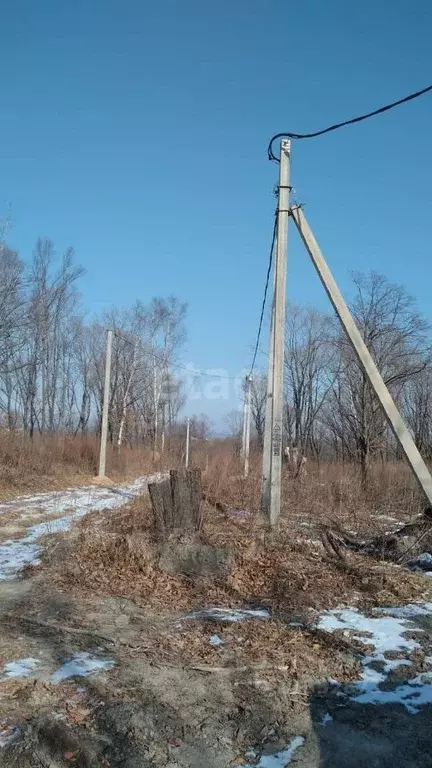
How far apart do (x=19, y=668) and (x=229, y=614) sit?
1.88 meters

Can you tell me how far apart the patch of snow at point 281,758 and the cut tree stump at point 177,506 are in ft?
12.2

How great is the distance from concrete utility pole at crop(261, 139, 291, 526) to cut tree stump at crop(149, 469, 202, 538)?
1.29 meters

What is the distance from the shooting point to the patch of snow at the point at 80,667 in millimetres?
3609

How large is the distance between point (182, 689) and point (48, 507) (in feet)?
30.6

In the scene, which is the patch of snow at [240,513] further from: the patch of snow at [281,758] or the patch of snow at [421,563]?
the patch of snow at [281,758]

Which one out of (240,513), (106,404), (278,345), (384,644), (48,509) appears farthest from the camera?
(106,404)

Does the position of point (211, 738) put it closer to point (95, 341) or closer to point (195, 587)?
point (195, 587)

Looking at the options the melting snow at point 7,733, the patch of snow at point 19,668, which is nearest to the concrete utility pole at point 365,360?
the patch of snow at point 19,668

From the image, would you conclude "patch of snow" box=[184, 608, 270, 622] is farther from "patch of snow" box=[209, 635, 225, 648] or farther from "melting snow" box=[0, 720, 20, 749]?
"melting snow" box=[0, 720, 20, 749]

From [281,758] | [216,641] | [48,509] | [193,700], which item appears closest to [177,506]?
[216,641]

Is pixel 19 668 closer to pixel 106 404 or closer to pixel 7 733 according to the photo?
pixel 7 733

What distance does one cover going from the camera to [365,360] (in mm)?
6648

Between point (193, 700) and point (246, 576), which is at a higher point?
point (246, 576)

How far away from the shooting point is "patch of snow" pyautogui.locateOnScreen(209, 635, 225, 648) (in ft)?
14.0
